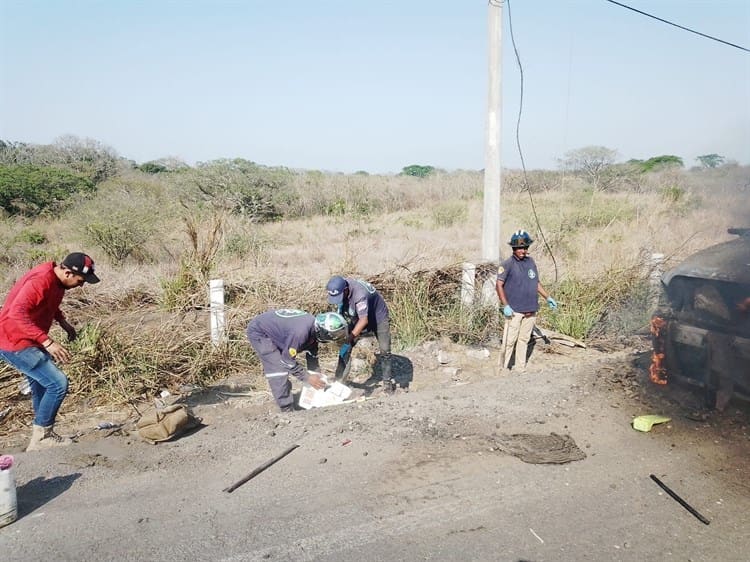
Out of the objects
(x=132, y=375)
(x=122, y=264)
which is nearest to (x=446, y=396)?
(x=132, y=375)

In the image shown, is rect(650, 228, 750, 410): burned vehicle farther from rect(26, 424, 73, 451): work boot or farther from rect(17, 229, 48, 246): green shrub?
rect(17, 229, 48, 246): green shrub

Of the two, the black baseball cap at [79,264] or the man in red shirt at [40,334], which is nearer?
the man in red shirt at [40,334]

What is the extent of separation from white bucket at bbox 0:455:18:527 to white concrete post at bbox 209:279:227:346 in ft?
10.9

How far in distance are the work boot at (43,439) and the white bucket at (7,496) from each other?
4.40ft

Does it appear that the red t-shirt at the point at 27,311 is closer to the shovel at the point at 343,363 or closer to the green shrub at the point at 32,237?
the shovel at the point at 343,363

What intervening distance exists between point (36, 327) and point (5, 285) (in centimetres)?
517

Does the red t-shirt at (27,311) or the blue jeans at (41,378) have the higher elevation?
the red t-shirt at (27,311)

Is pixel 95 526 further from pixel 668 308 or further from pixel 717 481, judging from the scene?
A: pixel 668 308

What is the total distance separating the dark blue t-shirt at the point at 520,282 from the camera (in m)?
6.98

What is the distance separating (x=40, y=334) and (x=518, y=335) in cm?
518

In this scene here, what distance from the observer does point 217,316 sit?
23.0 ft

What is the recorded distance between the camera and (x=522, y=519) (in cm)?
367

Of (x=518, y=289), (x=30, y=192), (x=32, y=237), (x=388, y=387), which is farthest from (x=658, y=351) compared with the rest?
(x=30, y=192)

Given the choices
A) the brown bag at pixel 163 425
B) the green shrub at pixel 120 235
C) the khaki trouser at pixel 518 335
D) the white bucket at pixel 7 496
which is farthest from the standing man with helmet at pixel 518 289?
the green shrub at pixel 120 235
